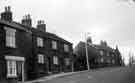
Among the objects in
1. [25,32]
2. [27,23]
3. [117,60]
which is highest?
[27,23]

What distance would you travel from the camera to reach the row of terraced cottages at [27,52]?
78.9 feet

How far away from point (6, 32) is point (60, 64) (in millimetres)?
16245

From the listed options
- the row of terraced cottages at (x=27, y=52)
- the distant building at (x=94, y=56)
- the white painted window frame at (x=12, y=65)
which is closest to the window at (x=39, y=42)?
the row of terraced cottages at (x=27, y=52)

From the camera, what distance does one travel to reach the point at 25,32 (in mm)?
28766

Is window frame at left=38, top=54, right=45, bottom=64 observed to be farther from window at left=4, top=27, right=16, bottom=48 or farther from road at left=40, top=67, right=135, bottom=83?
window at left=4, top=27, right=16, bottom=48

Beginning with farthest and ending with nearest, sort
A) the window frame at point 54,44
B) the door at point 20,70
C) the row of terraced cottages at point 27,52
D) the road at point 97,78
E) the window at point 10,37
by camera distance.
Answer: the window frame at point 54,44 < the door at point 20,70 < the window at point 10,37 < the row of terraced cottages at point 27,52 < the road at point 97,78

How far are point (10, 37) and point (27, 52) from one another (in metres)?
4.28

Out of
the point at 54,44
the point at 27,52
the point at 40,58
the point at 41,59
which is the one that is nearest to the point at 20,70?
the point at 27,52

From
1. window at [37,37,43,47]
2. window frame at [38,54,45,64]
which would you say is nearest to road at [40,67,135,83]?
window frame at [38,54,45,64]

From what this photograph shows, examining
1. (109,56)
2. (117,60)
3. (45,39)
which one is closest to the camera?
(45,39)

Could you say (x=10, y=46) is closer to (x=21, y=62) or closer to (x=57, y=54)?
(x=21, y=62)

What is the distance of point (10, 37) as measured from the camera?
82.6 feet

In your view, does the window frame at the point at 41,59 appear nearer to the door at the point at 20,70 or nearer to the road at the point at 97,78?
the door at the point at 20,70

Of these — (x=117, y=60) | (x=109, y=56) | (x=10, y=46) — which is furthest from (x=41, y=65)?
(x=117, y=60)
